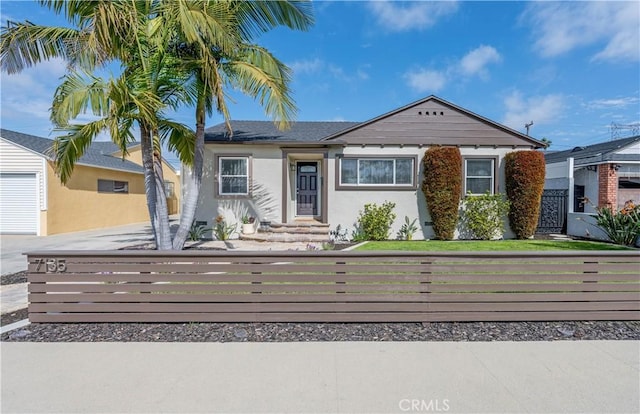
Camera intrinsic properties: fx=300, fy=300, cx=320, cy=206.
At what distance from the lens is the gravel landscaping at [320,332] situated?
131 inches

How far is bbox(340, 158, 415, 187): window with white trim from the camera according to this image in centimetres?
1014

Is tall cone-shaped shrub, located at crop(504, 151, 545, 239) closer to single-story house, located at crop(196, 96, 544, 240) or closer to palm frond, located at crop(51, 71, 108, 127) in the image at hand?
single-story house, located at crop(196, 96, 544, 240)

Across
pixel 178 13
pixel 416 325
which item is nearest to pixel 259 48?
pixel 178 13

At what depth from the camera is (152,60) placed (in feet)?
19.1

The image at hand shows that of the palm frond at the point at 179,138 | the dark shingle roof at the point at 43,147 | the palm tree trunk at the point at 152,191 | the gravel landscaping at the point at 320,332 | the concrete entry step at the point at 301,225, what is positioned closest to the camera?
the gravel landscaping at the point at 320,332

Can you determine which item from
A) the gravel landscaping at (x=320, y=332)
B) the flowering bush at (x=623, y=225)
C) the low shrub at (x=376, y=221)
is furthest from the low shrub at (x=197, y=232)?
the flowering bush at (x=623, y=225)

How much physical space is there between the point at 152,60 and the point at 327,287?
553 centimetres

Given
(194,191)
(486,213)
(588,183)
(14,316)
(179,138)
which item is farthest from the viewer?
(588,183)

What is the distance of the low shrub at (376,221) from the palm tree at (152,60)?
4.38 metres

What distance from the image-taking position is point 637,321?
3.66m

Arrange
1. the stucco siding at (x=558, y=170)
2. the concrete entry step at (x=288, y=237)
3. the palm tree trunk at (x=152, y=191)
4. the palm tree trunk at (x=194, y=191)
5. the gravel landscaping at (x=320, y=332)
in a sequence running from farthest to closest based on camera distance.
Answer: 1. the stucco siding at (x=558, y=170)
2. the concrete entry step at (x=288, y=237)
3. the palm tree trunk at (x=194, y=191)
4. the palm tree trunk at (x=152, y=191)
5. the gravel landscaping at (x=320, y=332)

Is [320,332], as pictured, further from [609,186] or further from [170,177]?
[170,177]

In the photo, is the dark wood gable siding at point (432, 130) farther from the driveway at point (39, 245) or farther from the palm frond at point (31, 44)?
the driveway at point (39, 245)

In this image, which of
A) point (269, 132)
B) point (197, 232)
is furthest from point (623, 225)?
point (197, 232)
